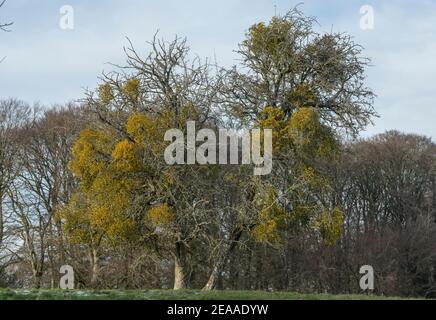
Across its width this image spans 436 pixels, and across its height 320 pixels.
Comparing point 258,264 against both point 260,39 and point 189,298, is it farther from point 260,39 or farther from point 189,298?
point 189,298

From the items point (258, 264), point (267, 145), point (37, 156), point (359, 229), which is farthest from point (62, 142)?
point (359, 229)

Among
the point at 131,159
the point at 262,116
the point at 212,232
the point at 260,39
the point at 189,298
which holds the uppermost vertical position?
the point at 260,39

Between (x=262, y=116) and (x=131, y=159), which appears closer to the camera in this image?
(x=131, y=159)

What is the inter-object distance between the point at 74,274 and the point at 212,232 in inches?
414

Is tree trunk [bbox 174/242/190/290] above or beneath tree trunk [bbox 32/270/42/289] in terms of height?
above

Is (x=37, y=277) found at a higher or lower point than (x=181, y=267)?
lower

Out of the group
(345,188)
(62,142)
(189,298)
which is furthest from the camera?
(345,188)

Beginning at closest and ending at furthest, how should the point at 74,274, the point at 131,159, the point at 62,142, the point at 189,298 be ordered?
the point at 189,298 < the point at 131,159 < the point at 74,274 < the point at 62,142

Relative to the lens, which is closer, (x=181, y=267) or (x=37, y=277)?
(x=181, y=267)

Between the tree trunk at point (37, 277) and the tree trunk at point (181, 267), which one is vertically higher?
the tree trunk at point (181, 267)

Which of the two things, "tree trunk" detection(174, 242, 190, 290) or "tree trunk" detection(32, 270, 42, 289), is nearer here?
"tree trunk" detection(174, 242, 190, 290)

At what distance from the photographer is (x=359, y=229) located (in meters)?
47.6

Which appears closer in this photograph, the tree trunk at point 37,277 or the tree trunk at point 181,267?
the tree trunk at point 181,267

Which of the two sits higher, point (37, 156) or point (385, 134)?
point (385, 134)
